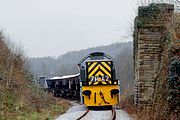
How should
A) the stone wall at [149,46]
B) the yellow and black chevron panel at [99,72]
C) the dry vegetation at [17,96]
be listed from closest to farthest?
the stone wall at [149,46] → the dry vegetation at [17,96] → the yellow and black chevron panel at [99,72]

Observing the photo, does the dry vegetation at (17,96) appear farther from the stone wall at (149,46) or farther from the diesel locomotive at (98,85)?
the stone wall at (149,46)

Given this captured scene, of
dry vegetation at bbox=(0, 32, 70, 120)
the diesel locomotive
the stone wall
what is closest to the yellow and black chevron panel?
the diesel locomotive

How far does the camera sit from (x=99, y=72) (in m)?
17.3

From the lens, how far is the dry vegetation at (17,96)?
46.6 feet

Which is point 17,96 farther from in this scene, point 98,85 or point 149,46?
point 149,46

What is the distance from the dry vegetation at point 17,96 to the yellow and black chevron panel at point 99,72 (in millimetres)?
2194

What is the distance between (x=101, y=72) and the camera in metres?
17.4

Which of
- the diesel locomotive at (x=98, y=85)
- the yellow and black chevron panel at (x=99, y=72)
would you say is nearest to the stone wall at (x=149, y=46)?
the diesel locomotive at (x=98, y=85)

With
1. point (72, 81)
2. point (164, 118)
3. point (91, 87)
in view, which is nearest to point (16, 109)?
point (91, 87)

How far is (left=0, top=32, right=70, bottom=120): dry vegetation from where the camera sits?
14.2 meters

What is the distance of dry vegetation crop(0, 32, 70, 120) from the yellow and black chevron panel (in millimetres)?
2194

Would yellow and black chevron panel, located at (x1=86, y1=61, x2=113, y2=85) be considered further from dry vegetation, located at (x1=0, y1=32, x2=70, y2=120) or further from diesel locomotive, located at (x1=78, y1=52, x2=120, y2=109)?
dry vegetation, located at (x1=0, y1=32, x2=70, y2=120)

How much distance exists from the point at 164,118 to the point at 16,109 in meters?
7.32

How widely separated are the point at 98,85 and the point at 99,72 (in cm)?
63
